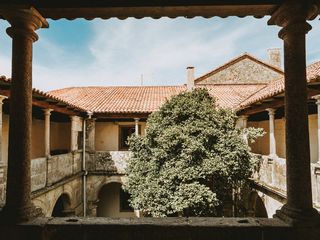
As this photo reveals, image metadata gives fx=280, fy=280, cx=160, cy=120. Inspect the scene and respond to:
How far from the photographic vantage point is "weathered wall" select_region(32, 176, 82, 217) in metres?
9.61

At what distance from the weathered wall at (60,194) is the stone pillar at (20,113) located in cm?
639

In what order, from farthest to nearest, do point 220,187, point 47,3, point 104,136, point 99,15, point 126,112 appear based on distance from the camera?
point 104,136
point 126,112
point 220,187
point 99,15
point 47,3

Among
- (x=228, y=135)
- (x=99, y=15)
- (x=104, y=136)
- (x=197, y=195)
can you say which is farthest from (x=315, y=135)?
(x=99, y=15)

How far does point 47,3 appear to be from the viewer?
3.26m

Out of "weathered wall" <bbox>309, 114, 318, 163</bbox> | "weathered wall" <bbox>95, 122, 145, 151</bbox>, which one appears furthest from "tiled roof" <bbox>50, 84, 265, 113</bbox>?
"weathered wall" <bbox>309, 114, 318, 163</bbox>

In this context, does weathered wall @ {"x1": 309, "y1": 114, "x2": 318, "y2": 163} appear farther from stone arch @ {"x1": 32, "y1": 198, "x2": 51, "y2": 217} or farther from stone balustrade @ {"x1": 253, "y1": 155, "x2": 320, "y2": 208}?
stone arch @ {"x1": 32, "y1": 198, "x2": 51, "y2": 217}

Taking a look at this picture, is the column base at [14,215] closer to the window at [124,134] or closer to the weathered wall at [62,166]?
the weathered wall at [62,166]

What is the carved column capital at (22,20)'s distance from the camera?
3.29m

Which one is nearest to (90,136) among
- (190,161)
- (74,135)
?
(74,135)

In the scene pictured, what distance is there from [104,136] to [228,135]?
29.6ft

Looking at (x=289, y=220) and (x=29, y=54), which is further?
(x=29, y=54)

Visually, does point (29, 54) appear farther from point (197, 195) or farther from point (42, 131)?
→ point (42, 131)

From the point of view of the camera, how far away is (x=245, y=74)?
21.0 metres

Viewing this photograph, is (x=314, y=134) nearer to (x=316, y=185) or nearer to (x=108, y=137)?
(x=316, y=185)
